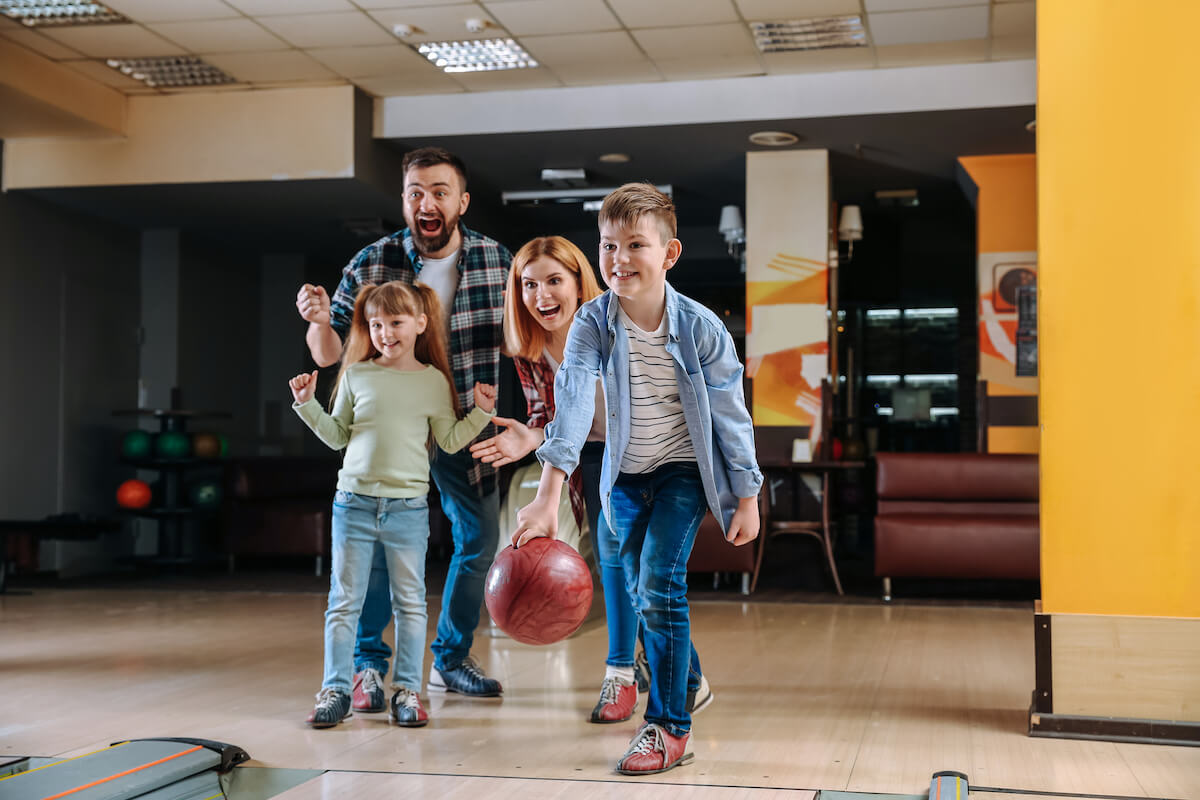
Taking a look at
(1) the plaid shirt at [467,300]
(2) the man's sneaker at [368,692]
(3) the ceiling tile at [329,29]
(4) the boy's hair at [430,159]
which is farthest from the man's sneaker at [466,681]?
(3) the ceiling tile at [329,29]

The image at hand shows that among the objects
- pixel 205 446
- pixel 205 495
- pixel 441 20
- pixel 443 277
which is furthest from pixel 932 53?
pixel 205 495

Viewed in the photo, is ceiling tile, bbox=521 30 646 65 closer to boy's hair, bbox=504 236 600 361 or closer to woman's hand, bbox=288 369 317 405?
boy's hair, bbox=504 236 600 361

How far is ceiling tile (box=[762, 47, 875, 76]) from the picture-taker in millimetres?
6656

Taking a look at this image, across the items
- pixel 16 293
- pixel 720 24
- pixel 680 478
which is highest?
pixel 720 24

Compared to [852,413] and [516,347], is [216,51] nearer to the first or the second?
[516,347]

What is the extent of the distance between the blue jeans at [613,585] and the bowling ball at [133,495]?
631cm

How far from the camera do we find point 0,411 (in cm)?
795

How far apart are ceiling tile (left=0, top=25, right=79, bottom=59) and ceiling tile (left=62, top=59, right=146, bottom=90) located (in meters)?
0.13

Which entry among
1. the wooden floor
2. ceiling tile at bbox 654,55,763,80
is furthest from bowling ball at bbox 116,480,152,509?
ceiling tile at bbox 654,55,763,80

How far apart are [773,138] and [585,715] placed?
5.16m

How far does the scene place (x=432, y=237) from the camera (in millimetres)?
3420

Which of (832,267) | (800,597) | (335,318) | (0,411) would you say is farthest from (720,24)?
(0,411)

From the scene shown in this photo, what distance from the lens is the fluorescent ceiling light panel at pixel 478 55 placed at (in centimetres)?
664

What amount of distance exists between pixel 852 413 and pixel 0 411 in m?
7.92
